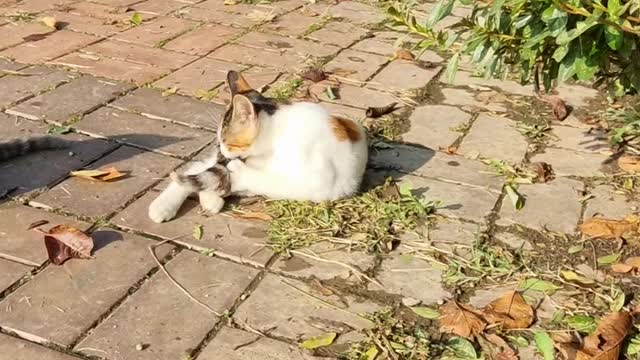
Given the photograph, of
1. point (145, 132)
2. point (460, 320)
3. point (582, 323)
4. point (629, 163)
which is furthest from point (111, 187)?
point (629, 163)

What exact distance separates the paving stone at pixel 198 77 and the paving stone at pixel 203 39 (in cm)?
21

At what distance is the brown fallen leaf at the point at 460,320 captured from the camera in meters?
2.75

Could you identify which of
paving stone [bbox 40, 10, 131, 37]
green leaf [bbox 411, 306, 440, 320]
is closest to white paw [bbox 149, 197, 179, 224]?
green leaf [bbox 411, 306, 440, 320]

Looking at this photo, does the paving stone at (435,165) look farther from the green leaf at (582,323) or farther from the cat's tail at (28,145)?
the cat's tail at (28,145)

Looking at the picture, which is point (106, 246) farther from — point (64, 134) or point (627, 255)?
point (627, 255)

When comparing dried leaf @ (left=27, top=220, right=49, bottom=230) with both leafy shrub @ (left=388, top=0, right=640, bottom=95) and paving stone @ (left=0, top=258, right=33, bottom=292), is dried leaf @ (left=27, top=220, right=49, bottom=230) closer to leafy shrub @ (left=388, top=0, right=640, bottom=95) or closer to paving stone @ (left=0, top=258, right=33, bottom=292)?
paving stone @ (left=0, top=258, right=33, bottom=292)

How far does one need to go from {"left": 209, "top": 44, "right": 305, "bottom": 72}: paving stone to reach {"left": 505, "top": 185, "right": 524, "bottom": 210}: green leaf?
1944 millimetres

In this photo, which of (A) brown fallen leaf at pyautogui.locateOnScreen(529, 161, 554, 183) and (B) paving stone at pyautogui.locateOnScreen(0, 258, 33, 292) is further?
(A) brown fallen leaf at pyautogui.locateOnScreen(529, 161, 554, 183)

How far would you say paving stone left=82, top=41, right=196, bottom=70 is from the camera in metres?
5.18

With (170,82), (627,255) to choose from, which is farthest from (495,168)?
(170,82)

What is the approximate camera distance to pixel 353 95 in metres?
4.86

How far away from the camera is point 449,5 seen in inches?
123

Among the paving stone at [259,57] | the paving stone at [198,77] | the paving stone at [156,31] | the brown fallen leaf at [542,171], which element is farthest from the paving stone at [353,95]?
the paving stone at [156,31]

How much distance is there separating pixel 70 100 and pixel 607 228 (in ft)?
9.66
